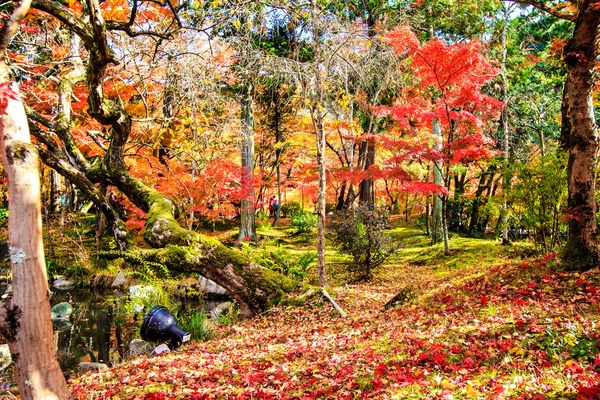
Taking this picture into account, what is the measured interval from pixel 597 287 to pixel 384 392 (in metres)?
2.86

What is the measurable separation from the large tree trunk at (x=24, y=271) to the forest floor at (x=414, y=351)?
1132mm

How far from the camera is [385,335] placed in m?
4.25

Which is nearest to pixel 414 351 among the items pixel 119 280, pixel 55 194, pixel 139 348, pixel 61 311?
pixel 139 348

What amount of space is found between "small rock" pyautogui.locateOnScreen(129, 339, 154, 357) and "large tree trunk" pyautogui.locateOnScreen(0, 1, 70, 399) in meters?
3.95

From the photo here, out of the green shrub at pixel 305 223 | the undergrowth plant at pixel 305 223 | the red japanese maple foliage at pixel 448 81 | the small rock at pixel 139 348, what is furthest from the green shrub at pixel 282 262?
the green shrub at pixel 305 223

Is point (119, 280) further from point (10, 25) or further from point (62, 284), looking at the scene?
point (10, 25)

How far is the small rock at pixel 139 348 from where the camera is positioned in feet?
20.9

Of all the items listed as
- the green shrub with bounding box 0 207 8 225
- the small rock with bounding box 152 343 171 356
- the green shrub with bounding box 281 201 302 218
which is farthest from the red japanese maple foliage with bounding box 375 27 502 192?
the green shrub with bounding box 0 207 8 225

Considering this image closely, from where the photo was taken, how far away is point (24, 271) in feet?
8.34

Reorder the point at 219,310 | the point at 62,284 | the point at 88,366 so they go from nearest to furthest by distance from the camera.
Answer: the point at 88,366 → the point at 219,310 → the point at 62,284

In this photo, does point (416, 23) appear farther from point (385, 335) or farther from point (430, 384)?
point (430, 384)

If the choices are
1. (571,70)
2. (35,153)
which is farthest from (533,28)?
(35,153)

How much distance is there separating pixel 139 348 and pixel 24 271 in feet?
14.9

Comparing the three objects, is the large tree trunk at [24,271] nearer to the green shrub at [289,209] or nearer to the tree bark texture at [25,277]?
the tree bark texture at [25,277]
